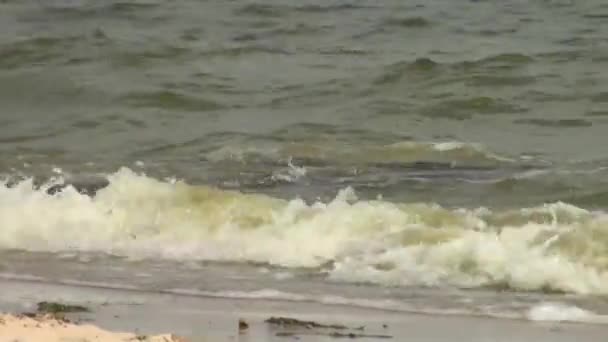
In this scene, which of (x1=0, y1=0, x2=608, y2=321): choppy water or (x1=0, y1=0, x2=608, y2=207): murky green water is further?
(x1=0, y1=0, x2=608, y2=207): murky green water

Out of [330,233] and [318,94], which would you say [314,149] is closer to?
[318,94]

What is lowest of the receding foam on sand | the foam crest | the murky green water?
the receding foam on sand

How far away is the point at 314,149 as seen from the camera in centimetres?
993

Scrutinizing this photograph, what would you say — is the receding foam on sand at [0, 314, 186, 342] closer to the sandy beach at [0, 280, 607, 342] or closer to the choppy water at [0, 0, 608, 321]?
the sandy beach at [0, 280, 607, 342]

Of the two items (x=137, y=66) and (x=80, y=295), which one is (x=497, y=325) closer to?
(x=80, y=295)

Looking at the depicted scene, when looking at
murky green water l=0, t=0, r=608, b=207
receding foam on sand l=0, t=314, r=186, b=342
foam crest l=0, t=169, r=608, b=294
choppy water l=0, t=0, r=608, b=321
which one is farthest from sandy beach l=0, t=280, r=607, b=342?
murky green water l=0, t=0, r=608, b=207

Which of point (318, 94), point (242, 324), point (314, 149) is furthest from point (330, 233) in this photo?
point (318, 94)

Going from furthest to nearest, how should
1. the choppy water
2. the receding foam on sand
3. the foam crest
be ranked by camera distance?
the choppy water → the foam crest → the receding foam on sand

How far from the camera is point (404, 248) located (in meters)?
6.93

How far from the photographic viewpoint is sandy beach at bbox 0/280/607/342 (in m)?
5.00

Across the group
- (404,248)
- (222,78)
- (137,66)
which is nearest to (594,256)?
(404,248)

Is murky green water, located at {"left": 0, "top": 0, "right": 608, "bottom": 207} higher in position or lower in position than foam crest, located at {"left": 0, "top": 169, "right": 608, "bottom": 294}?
higher

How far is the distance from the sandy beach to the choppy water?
0.76 feet

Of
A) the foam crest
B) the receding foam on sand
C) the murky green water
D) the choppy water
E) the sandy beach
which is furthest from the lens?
the murky green water
